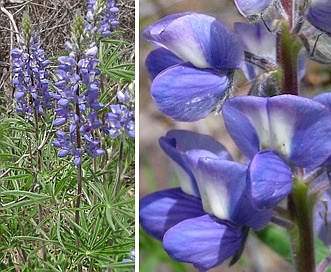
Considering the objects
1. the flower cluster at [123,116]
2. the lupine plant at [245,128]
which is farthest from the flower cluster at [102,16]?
the lupine plant at [245,128]

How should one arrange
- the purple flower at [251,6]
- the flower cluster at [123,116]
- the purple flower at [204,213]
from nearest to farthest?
the purple flower at [251,6] → the purple flower at [204,213] → the flower cluster at [123,116]

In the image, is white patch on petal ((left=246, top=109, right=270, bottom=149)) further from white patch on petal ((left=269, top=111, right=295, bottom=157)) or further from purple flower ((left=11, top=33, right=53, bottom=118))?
purple flower ((left=11, top=33, right=53, bottom=118))

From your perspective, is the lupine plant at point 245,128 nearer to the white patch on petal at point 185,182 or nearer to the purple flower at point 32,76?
the white patch on petal at point 185,182

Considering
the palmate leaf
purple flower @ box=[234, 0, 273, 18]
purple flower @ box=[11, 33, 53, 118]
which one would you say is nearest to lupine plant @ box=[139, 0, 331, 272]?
purple flower @ box=[234, 0, 273, 18]

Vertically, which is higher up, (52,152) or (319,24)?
(319,24)

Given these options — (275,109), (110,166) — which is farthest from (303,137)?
(110,166)

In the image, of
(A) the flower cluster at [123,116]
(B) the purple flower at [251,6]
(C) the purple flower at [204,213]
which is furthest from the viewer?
(A) the flower cluster at [123,116]

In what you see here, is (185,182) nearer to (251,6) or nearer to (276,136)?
(276,136)

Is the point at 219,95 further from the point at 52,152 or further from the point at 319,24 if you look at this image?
the point at 52,152
